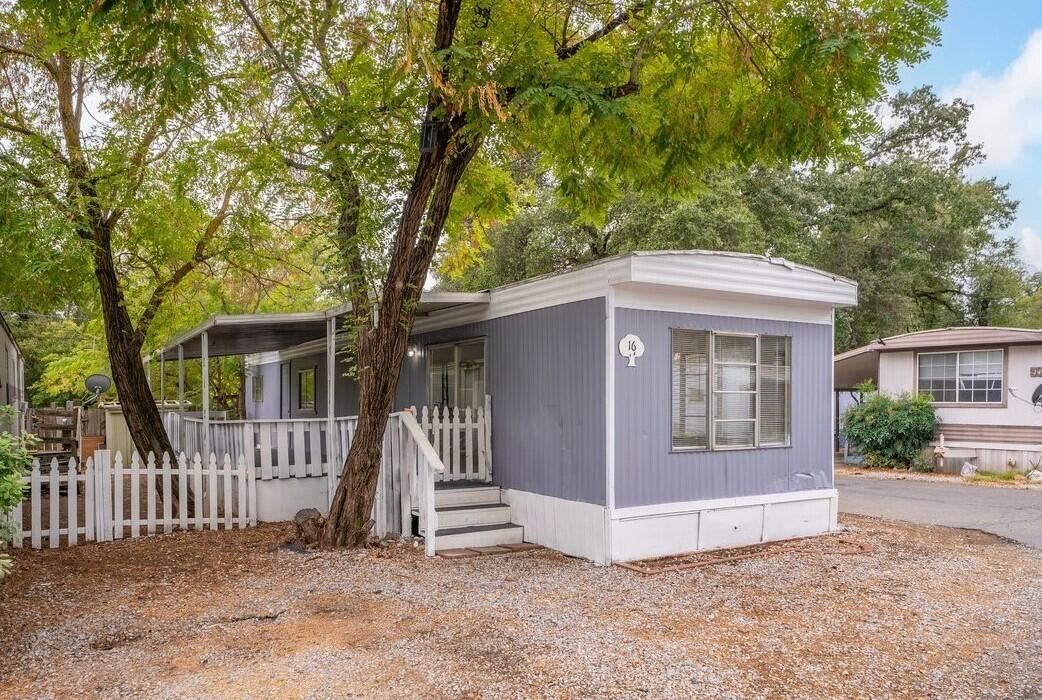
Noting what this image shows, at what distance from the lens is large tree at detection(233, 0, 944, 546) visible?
6160mm

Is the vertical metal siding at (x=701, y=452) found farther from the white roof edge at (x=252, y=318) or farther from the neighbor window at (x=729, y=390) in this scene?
the white roof edge at (x=252, y=318)

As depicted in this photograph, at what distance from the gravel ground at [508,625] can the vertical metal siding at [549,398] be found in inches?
33.1

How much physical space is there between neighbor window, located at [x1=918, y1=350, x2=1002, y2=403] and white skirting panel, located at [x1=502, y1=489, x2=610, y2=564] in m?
11.2

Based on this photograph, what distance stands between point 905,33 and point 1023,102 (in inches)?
1374

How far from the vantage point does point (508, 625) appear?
5.10m

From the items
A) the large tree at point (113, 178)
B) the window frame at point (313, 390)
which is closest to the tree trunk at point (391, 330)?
the large tree at point (113, 178)

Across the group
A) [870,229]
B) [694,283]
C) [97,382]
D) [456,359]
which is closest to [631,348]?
[694,283]

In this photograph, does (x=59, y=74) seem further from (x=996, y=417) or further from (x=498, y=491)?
(x=996, y=417)

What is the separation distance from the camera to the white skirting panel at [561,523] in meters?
6.96

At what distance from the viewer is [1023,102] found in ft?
112

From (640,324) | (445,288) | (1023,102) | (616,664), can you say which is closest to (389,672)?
(616,664)

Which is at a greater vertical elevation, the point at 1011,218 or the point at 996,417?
the point at 1011,218

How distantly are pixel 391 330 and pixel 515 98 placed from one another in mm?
2363

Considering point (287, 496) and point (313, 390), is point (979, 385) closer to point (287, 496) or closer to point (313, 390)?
point (313, 390)
